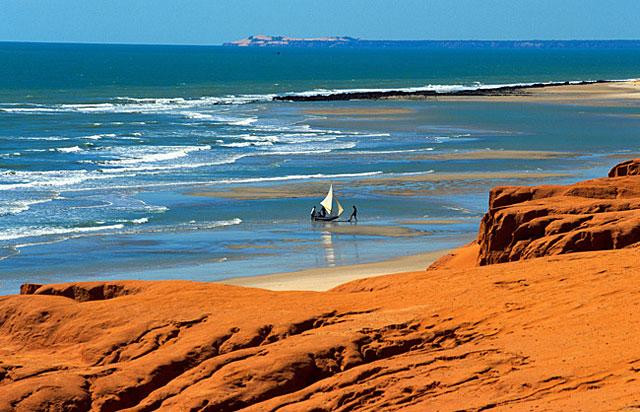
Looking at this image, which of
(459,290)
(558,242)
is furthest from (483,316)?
(558,242)

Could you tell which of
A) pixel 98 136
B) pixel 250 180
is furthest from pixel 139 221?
pixel 98 136

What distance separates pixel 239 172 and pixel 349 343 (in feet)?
110

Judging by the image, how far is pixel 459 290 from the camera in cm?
1429

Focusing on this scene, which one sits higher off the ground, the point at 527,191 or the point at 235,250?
the point at 527,191

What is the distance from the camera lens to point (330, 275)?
25312 millimetres

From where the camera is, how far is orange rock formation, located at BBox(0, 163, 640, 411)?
11445mm

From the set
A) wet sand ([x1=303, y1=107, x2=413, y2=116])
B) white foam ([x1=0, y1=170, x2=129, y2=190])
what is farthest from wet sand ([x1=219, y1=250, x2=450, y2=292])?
wet sand ([x1=303, y1=107, x2=413, y2=116])

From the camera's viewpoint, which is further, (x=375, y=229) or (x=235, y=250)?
(x=375, y=229)

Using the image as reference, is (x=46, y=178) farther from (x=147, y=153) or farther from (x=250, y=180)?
(x=147, y=153)

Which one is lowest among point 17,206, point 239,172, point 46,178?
point 239,172

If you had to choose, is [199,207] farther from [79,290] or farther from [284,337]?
[284,337]

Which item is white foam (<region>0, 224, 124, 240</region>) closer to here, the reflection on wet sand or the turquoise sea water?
the turquoise sea water

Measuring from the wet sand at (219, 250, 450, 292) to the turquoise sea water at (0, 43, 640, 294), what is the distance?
87cm

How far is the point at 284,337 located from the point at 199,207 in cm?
2356
